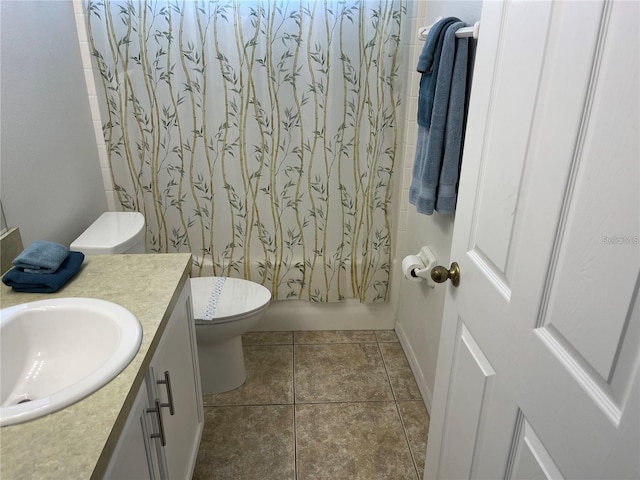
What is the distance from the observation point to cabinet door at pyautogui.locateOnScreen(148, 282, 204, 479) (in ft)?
3.93

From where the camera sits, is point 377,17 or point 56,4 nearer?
point 56,4

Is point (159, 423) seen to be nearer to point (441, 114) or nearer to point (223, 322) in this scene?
point (223, 322)

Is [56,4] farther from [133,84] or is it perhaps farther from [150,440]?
[150,440]

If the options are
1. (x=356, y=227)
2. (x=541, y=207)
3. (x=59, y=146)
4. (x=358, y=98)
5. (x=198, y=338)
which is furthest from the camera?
(x=356, y=227)

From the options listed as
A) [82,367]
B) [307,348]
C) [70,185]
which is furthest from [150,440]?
[307,348]

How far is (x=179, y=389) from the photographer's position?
4.61 ft

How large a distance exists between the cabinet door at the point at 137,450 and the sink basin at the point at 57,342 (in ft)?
0.41

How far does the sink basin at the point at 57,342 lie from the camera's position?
1.04m

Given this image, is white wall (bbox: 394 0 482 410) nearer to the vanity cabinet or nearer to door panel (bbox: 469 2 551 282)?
door panel (bbox: 469 2 551 282)

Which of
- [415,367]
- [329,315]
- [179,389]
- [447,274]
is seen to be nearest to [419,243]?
[415,367]

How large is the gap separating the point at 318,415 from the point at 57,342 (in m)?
1.16

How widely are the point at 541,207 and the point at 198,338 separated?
1497 millimetres

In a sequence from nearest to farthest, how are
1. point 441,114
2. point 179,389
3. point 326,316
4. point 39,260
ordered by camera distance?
point 39,260 < point 179,389 < point 441,114 < point 326,316

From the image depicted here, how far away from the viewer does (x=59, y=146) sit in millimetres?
1712
